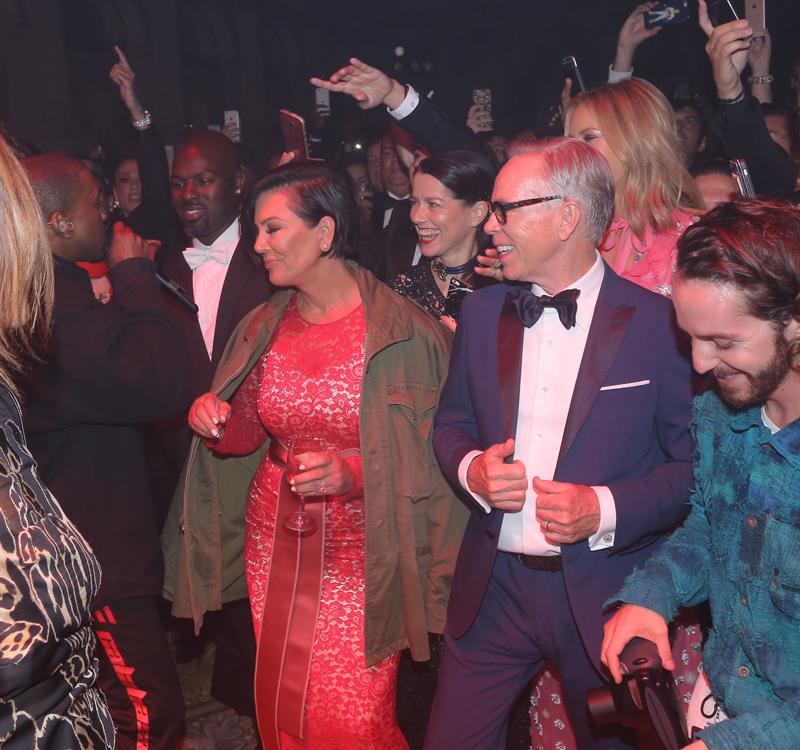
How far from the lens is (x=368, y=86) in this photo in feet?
12.3

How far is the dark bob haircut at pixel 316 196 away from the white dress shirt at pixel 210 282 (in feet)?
2.69

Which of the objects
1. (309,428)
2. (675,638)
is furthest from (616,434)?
(309,428)

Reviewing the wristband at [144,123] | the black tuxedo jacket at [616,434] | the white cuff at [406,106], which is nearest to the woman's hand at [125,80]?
the wristband at [144,123]

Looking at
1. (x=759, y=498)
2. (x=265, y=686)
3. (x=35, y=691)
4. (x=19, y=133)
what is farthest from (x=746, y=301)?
(x=19, y=133)

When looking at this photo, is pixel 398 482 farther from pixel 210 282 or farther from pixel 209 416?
pixel 210 282

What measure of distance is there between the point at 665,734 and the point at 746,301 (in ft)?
2.95

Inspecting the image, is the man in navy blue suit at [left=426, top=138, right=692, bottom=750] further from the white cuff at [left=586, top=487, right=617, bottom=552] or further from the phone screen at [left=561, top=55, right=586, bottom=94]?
the phone screen at [left=561, top=55, right=586, bottom=94]

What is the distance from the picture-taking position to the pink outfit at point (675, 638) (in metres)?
2.82

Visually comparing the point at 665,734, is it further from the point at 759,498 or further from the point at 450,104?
the point at 450,104

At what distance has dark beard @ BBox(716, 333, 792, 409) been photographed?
1743 millimetres

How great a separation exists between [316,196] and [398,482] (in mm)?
1075

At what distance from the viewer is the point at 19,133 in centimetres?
856

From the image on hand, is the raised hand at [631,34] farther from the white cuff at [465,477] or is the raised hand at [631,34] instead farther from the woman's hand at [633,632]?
the woman's hand at [633,632]

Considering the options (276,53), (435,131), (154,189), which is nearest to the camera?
(435,131)
